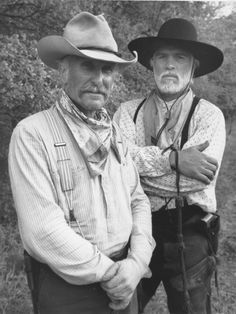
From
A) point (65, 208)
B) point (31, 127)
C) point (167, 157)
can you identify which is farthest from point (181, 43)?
point (65, 208)

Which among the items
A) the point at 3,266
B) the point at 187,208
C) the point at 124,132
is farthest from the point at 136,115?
the point at 3,266

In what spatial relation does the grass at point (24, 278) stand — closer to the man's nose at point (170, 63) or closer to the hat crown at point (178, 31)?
the man's nose at point (170, 63)

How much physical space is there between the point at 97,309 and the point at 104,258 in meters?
0.32

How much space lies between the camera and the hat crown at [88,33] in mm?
2184

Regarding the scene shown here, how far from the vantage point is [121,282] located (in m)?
2.08

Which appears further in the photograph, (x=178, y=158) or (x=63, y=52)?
(x=178, y=158)

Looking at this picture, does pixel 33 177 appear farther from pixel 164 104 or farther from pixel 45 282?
pixel 164 104

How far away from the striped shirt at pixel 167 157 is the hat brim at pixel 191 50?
0.37m

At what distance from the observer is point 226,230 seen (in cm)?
755

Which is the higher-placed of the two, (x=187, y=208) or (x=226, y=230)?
(x=187, y=208)

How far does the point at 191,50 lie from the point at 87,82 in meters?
0.98

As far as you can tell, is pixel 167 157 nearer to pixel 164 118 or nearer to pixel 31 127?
pixel 164 118

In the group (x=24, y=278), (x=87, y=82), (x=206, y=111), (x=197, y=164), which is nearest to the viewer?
(x=87, y=82)

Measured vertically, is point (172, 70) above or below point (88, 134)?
above
